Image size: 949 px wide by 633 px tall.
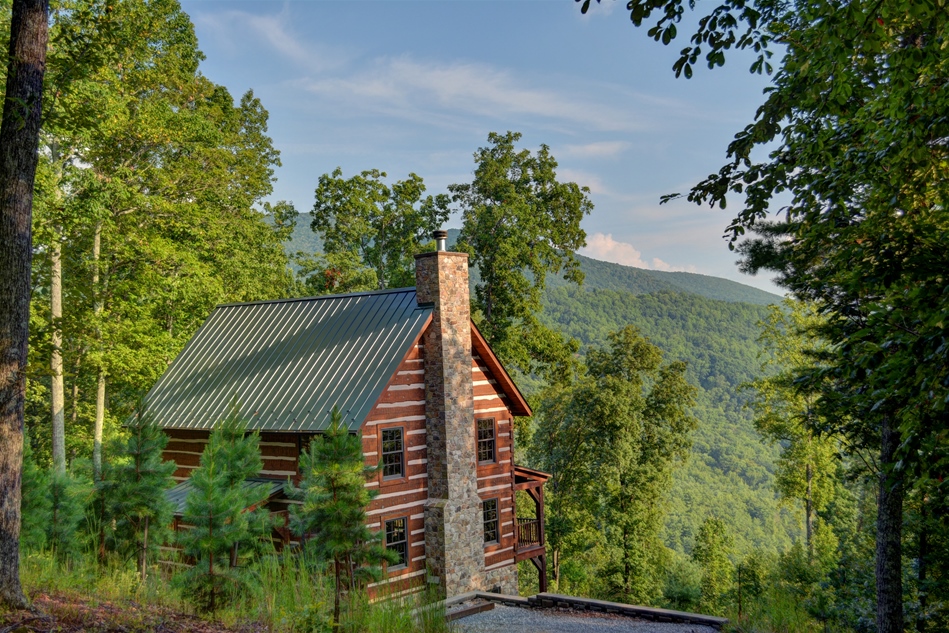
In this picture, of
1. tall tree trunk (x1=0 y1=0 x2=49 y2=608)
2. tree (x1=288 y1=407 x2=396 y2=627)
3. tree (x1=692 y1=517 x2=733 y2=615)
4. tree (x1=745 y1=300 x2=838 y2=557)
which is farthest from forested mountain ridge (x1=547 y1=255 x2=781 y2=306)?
tall tree trunk (x1=0 y1=0 x2=49 y2=608)

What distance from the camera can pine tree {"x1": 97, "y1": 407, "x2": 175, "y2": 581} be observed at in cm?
989

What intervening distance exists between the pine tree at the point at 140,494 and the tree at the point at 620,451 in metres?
21.5

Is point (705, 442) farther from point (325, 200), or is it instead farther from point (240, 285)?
point (240, 285)

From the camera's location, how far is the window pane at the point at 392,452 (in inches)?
678

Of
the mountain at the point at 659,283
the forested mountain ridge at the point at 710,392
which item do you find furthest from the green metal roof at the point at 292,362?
the mountain at the point at 659,283

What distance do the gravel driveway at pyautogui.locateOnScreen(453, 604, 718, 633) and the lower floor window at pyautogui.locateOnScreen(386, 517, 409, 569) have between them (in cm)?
342

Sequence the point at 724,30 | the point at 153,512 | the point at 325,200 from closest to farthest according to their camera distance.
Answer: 1. the point at 724,30
2. the point at 153,512
3. the point at 325,200

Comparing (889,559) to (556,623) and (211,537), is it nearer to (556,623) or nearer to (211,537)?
(556,623)

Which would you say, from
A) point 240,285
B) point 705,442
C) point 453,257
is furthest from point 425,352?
point 705,442

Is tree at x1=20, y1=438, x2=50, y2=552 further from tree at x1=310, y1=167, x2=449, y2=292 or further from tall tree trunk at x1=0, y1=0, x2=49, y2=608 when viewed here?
tree at x1=310, y1=167, x2=449, y2=292

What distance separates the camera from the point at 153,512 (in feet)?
32.8

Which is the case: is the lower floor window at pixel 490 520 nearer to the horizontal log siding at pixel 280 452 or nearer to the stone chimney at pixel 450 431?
the stone chimney at pixel 450 431

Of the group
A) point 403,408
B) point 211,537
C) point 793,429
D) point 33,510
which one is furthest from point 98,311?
point 793,429

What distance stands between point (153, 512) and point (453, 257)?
1039cm
